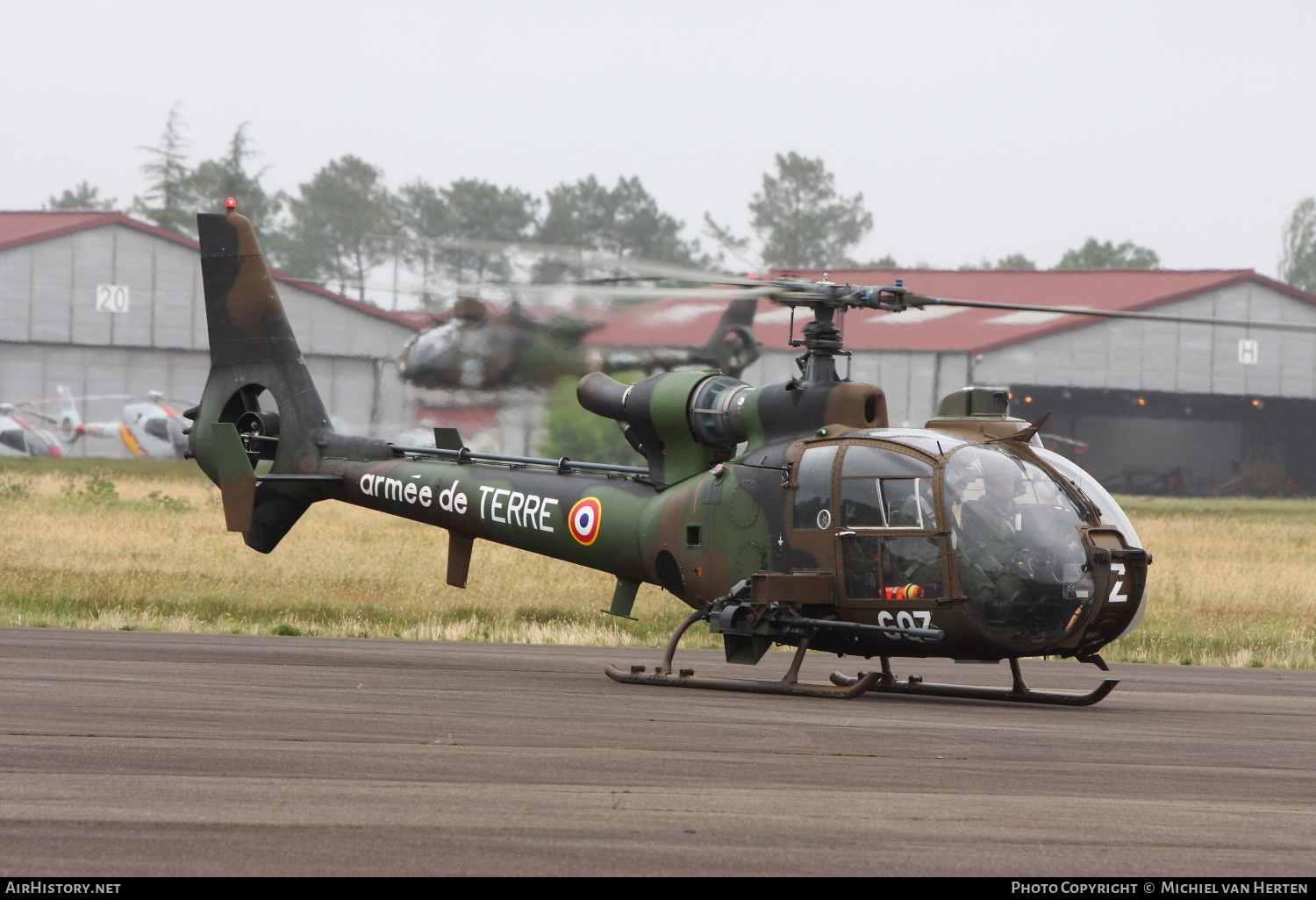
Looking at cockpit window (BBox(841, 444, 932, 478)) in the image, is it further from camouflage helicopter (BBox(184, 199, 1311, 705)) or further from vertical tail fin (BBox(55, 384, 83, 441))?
→ vertical tail fin (BBox(55, 384, 83, 441))

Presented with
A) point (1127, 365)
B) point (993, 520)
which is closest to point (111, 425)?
point (1127, 365)

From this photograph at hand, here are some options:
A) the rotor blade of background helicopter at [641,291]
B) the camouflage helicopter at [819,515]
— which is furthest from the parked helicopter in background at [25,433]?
the rotor blade of background helicopter at [641,291]

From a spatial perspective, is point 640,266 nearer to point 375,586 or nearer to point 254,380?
point 254,380

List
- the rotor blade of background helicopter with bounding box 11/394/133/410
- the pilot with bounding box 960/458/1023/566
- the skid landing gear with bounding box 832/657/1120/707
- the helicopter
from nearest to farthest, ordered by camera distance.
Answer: the pilot with bounding box 960/458/1023/566 → the skid landing gear with bounding box 832/657/1120/707 → the helicopter → the rotor blade of background helicopter with bounding box 11/394/133/410

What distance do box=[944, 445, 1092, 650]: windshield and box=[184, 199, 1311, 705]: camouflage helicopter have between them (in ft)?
0.05

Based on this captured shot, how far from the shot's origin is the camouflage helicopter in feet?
35.7

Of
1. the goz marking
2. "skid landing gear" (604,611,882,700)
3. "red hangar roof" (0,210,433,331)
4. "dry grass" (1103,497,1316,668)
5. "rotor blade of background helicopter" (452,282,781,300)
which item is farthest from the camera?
"red hangar roof" (0,210,433,331)

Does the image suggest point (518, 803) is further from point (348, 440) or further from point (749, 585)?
point (348, 440)

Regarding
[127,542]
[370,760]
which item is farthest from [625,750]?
[127,542]

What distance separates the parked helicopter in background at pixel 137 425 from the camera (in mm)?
51500

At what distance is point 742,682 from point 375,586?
1264 cm

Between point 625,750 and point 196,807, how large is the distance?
2736 mm

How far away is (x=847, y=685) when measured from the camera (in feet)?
40.4

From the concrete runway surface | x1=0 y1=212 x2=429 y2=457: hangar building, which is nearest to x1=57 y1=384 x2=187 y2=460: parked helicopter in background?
x1=0 y1=212 x2=429 y2=457: hangar building
